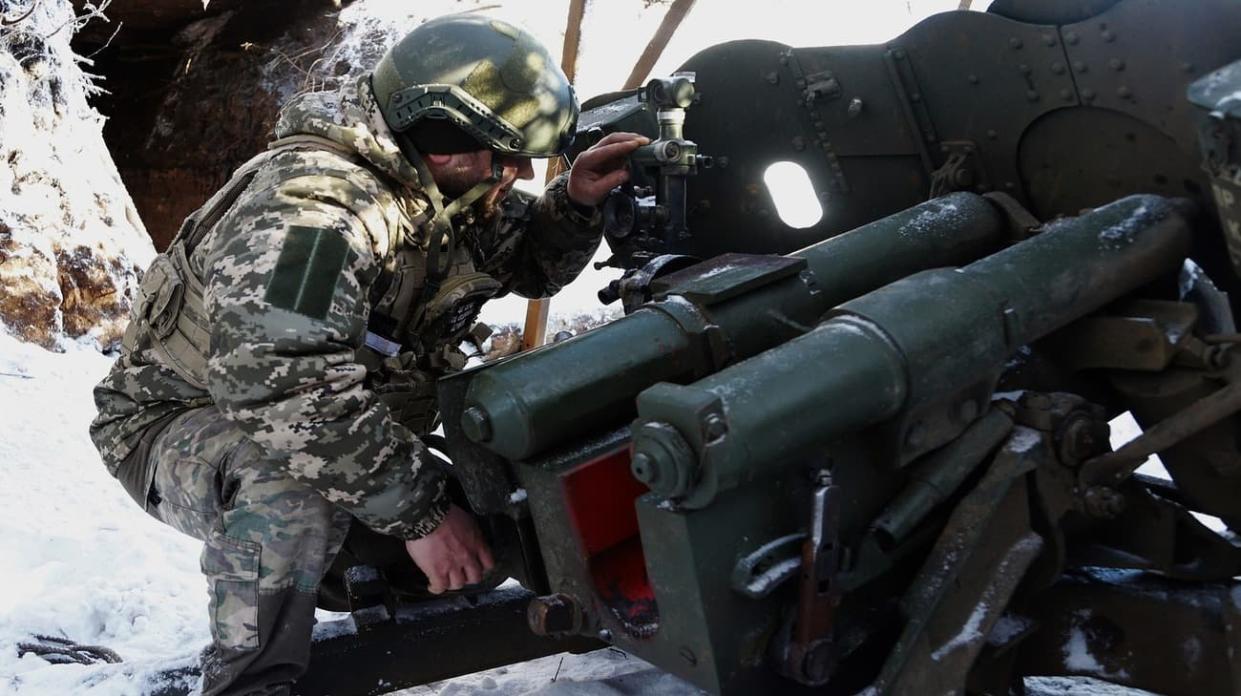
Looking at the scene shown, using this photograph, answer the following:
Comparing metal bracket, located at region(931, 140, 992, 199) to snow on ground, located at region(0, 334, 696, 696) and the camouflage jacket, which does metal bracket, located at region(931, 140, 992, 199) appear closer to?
the camouflage jacket

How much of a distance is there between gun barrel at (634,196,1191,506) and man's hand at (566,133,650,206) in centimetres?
137

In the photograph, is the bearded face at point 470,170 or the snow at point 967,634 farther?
the bearded face at point 470,170

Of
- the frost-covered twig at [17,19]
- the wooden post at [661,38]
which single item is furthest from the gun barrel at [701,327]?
the frost-covered twig at [17,19]

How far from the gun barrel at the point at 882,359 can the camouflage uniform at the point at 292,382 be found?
88 centimetres

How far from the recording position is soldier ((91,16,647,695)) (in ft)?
9.48

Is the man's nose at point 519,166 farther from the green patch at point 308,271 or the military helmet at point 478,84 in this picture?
the green patch at point 308,271

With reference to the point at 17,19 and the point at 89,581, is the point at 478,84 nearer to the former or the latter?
the point at 89,581

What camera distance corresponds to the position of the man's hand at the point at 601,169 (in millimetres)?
3787

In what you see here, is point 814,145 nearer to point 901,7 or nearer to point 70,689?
point 70,689

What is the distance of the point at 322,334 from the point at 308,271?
15 cm

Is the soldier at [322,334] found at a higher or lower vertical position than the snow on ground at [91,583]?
higher

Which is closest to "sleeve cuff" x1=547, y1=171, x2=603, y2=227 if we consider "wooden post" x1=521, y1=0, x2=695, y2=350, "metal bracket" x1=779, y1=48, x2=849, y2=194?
"metal bracket" x1=779, y1=48, x2=849, y2=194

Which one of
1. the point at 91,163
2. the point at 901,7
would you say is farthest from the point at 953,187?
the point at 901,7

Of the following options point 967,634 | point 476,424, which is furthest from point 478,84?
point 967,634
